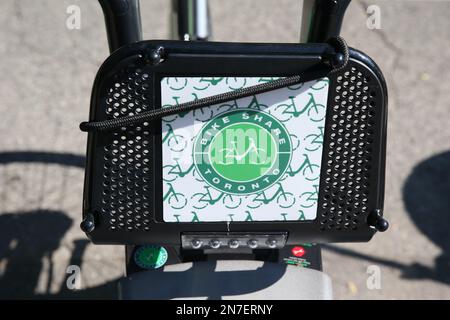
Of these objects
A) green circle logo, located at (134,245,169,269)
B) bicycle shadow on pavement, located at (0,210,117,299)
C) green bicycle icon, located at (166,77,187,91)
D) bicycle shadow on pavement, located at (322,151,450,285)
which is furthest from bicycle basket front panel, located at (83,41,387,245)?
bicycle shadow on pavement, located at (322,151,450,285)

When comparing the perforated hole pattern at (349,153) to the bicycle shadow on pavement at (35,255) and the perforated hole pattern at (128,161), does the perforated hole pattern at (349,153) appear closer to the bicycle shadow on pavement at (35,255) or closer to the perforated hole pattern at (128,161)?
the perforated hole pattern at (128,161)

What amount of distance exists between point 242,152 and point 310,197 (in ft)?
0.58

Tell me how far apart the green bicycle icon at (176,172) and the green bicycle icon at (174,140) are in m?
0.03

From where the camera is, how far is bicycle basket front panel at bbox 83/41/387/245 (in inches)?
38.5

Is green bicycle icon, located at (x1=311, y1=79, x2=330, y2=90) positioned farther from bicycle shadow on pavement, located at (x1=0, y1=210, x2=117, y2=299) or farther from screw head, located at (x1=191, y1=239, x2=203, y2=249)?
bicycle shadow on pavement, located at (x1=0, y1=210, x2=117, y2=299)

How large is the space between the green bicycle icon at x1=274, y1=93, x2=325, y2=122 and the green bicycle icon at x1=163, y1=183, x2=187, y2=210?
245mm

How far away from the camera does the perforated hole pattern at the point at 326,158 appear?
100cm

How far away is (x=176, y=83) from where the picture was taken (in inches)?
38.9

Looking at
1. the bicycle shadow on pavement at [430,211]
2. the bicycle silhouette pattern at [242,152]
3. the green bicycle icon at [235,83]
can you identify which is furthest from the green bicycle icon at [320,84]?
the bicycle shadow on pavement at [430,211]

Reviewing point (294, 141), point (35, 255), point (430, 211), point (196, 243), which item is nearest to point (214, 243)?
point (196, 243)

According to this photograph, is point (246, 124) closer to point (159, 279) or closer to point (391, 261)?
point (159, 279)

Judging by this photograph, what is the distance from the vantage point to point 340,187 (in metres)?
1.11
